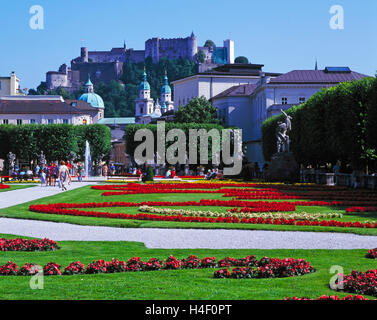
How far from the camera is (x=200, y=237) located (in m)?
15.4

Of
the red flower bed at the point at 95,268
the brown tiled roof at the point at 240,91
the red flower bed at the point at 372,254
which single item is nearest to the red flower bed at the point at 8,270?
the red flower bed at the point at 95,268

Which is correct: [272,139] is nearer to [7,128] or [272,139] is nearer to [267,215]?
[7,128]

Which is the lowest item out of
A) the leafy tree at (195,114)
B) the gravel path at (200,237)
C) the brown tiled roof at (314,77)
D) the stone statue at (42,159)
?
the gravel path at (200,237)

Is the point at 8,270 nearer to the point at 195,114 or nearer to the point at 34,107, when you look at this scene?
the point at 195,114

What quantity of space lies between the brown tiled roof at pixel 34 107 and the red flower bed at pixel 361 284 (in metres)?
95.0

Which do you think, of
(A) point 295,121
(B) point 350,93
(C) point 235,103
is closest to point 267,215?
(B) point 350,93

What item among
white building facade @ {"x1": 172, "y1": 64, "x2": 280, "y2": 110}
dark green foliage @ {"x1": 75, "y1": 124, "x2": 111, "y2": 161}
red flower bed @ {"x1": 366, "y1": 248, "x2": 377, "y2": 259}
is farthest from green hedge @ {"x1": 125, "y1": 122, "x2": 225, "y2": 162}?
red flower bed @ {"x1": 366, "y1": 248, "x2": 377, "y2": 259}

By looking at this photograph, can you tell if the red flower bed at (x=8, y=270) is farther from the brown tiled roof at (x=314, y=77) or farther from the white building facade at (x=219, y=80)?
the white building facade at (x=219, y=80)

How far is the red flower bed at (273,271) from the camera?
31.4 feet

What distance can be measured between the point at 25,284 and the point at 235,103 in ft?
307

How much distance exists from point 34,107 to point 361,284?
97740 millimetres

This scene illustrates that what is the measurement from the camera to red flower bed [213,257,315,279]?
959 cm

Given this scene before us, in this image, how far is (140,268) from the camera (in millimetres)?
10422
